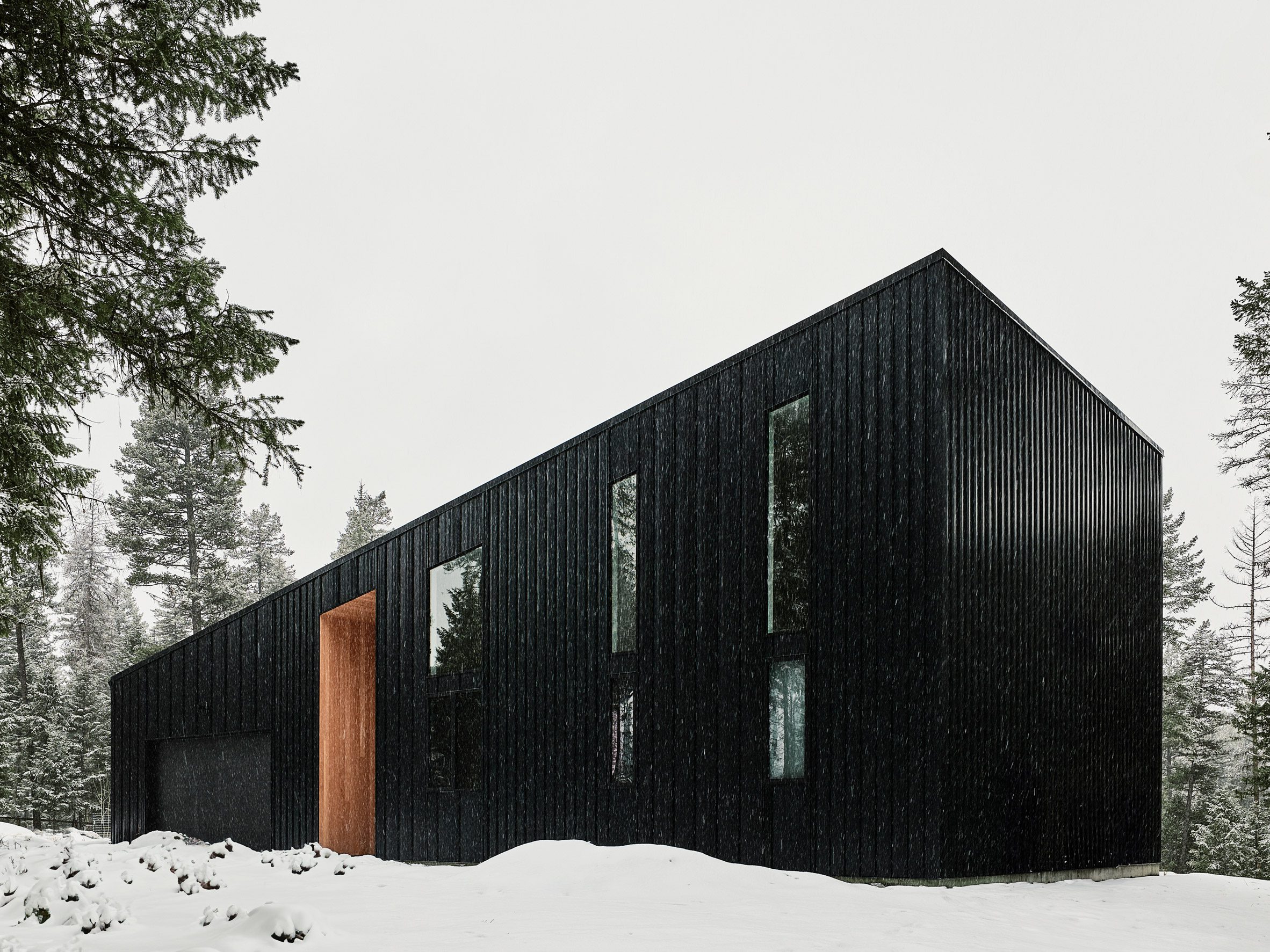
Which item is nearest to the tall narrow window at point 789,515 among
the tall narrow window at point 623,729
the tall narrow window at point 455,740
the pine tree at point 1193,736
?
the tall narrow window at point 623,729

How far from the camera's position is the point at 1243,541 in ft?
97.4

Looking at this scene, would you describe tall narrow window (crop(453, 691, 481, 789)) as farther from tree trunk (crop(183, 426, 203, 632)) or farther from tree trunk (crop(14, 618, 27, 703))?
tree trunk (crop(14, 618, 27, 703))

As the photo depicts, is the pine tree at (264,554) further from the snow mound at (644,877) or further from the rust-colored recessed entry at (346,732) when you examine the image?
the snow mound at (644,877)

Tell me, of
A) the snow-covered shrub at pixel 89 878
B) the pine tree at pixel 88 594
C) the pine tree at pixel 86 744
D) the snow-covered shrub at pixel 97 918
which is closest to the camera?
the snow-covered shrub at pixel 97 918

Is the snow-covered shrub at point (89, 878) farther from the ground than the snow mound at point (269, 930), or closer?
closer

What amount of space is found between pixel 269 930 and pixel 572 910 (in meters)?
2.19

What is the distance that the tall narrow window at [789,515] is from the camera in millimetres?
10805

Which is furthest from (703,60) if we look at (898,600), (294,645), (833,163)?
(898,600)

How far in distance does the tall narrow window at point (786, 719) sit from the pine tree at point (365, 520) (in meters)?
37.9

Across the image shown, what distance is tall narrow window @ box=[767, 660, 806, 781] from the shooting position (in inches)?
413

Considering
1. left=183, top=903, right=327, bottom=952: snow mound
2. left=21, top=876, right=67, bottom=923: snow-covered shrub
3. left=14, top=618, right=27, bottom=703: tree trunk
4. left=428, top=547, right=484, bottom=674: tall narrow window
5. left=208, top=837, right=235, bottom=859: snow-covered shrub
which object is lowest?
left=14, top=618, right=27, bottom=703: tree trunk

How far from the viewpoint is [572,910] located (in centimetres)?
731

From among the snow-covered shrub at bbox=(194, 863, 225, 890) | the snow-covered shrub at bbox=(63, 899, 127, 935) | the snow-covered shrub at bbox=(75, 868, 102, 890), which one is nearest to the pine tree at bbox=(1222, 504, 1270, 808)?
the snow-covered shrub at bbox=(194, 863, 225, 890)

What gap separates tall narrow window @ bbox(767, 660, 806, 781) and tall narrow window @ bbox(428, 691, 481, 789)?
5.52 m
